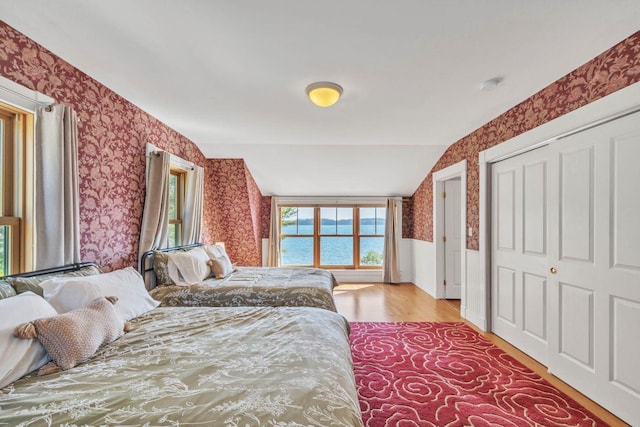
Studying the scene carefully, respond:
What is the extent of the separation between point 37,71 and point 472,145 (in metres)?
4.16

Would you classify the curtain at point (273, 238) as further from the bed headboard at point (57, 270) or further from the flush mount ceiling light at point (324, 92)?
the bed headboard at point (57, 270)

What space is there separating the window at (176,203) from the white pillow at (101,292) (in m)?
1.64

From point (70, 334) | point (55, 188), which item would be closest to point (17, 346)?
point (70, 334)

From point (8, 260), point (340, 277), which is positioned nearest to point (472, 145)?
point (340, 277)

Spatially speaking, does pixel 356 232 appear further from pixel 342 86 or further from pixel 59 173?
pixel 59 173

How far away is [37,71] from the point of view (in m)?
1.86

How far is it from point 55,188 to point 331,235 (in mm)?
4916

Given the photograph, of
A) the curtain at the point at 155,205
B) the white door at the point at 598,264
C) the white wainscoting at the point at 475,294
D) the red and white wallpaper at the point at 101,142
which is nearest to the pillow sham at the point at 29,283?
the red and white wallpaper at the point at 101,142

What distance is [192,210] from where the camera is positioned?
12.7 feet

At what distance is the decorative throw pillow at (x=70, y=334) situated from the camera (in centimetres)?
127

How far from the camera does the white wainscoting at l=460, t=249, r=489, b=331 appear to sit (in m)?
3.38

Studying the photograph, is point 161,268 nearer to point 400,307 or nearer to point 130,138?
point 130,138

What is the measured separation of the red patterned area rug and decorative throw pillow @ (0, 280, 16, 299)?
6.84 feet

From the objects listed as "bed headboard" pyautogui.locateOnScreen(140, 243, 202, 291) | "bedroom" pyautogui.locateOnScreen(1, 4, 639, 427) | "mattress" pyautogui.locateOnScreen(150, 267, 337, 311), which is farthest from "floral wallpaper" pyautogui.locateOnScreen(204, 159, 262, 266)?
"mattress" pyautogui.locateOnScreen(150, 267, 337, 311)
